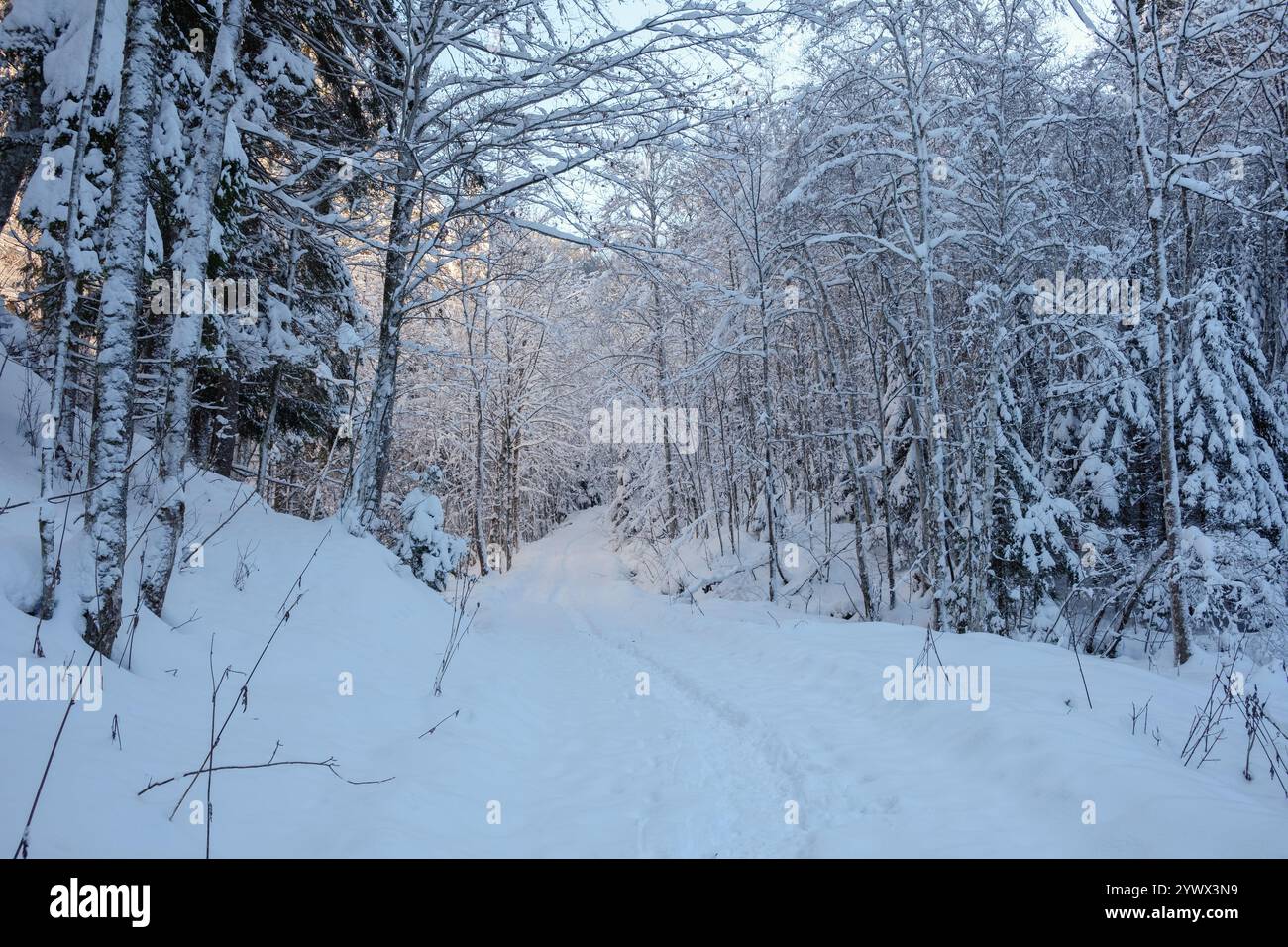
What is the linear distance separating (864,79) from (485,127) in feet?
20.6

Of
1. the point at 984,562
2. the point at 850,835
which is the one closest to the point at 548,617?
the point at 984,562

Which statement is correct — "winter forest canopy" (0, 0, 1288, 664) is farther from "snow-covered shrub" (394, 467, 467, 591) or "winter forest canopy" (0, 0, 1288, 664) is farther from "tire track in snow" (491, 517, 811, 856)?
"tire track in snow" (491, 517, 811, 856)

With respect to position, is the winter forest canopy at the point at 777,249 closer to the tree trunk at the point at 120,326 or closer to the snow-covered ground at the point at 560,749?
the tree trunk at the point at 120,326

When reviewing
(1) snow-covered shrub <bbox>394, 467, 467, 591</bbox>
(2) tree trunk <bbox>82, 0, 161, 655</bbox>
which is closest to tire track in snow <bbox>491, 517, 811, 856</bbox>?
(2) tree trunk <bbox>82, 0, 161, 655</bbox>

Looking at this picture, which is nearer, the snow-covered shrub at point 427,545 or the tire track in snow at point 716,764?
the tire track in snow at point 716,764

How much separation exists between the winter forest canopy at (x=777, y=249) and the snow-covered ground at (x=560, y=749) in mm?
798

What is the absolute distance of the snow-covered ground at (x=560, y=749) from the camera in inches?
111

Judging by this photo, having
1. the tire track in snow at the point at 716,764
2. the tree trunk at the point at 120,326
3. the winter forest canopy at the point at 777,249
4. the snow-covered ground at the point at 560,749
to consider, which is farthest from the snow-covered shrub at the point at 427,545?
the tree trunk at the point at 120,326

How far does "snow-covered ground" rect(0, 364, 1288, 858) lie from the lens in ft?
9.27

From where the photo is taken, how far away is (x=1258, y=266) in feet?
42.8

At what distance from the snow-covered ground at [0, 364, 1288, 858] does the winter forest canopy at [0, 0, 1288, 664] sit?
2.62ft
